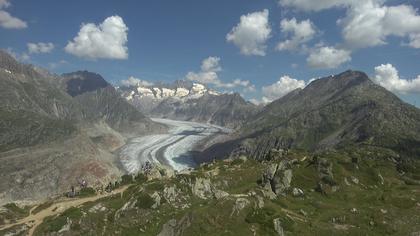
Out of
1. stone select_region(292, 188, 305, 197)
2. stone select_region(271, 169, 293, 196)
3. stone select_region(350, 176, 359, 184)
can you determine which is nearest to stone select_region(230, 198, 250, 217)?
stone select_region(271, 169, 293, 196)

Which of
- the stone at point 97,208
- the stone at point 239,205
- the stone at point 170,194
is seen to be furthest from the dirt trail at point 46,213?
the stone at point 239,205

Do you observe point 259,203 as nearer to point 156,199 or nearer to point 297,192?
point 156,199

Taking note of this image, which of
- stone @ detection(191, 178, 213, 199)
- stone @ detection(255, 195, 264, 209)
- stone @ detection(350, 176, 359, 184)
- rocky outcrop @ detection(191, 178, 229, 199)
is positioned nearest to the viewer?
stone @ detection(255, 195, 264, 209)

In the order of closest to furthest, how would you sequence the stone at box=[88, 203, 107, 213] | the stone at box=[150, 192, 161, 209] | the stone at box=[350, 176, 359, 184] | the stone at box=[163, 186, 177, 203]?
the stone at box=[150, 192, 161, 209], the stone at box=[88, 203, 107, 213], the stone at box=[163, 186, 177, 203], the stone at box=[350, 176, 359, 184]

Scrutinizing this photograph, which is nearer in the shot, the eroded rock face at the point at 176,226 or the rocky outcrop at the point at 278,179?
the eroded rock face at the point at 176,226

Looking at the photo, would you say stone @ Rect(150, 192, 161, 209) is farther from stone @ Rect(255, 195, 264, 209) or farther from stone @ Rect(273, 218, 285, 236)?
stone @ Rect(273, 218, 285, 236)

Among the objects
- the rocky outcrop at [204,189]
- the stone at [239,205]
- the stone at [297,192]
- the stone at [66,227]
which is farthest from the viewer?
the stone at [297,192]

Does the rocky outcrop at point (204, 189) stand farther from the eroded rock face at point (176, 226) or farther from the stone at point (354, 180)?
the stone at point (354, 180)

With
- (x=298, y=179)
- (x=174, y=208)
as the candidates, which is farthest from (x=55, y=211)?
(x=298, y=179)
